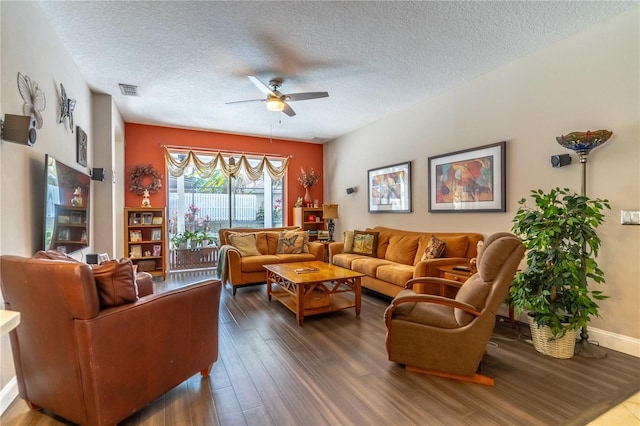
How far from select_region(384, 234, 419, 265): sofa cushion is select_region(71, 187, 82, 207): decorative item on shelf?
3830mm

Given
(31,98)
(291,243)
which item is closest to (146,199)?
(291,243)

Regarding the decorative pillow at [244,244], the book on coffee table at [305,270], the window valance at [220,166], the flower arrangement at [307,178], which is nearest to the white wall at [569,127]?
the book on coffee table at [305,270]

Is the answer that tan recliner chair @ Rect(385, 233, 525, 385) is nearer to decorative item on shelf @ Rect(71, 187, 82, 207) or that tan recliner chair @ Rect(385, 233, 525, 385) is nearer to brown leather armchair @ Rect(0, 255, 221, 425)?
brown leather armchair @ Rect(0, 255, 221, 425)

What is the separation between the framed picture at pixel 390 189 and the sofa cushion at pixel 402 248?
1.76 feet

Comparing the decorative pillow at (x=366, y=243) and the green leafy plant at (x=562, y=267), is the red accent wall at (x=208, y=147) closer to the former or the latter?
the decorative pillow at (x=366, y=243)

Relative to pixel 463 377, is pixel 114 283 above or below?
above

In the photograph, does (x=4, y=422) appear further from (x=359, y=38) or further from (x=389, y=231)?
(x=389, y=231)

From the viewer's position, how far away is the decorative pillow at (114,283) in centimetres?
163

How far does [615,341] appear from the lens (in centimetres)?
264

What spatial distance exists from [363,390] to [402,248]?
266 cm

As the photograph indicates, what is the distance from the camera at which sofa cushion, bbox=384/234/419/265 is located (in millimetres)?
4342

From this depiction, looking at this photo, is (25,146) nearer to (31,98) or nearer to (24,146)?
(24,146)

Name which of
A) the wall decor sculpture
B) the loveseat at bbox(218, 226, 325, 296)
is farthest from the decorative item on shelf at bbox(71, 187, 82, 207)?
the loveseat at bbox(218, 226, 325, 296)

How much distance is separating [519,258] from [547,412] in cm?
92
